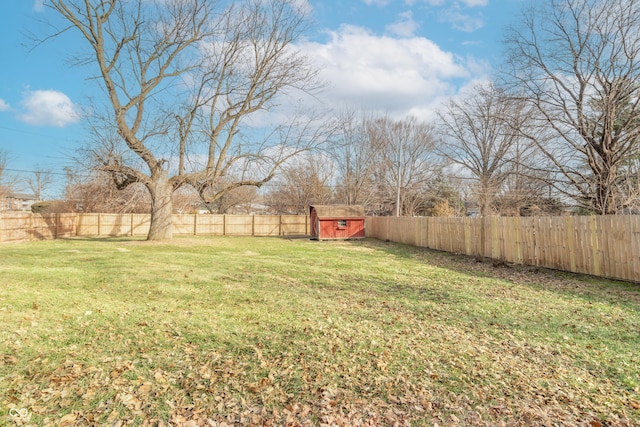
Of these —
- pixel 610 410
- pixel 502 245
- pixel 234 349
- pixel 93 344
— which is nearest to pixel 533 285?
pixel 502 245

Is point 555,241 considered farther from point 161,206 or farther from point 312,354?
point 161,206

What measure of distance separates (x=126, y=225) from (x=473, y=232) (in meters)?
21.2

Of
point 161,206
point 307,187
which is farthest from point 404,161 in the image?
point 161,206

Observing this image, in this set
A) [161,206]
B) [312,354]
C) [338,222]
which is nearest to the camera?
[312,354]

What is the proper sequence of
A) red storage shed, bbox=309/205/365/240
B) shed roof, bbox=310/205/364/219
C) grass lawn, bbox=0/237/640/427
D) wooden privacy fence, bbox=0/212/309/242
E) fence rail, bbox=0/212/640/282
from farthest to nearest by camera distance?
shed roof, bbox=310/205/364/219 < red storage shed, bbox=309/205/365/240 < wooden privacy fence, bbox=0/212/309/242 < fence rail, bbox=0/212/640/282 < grass lawn, bbox=0/237/640/427

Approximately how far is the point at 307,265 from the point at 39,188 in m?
36.9

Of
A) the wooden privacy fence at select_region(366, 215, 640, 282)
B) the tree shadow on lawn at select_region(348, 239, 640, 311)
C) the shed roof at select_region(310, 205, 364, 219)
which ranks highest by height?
the shed roof at select_region(310, 205, 364, 219)

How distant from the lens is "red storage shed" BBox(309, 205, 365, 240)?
22.2m

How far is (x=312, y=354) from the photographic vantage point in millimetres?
3918

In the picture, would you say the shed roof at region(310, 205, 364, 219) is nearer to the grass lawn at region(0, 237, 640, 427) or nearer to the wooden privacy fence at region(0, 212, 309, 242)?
the wooden privacy fence at region(0, 212, 309, 242)

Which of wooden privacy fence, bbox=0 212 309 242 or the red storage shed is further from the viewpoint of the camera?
the red storage shed

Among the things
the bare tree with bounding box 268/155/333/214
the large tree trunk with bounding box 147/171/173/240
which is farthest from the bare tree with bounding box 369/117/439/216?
the large tree trunk with bounding box 147/171/173/240

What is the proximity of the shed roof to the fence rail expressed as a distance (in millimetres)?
1541

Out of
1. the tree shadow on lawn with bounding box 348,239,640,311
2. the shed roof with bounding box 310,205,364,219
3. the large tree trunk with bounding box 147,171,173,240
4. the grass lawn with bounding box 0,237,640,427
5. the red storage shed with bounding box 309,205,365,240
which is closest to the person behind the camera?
the grass lawn with bounding box 0,237,640,427
